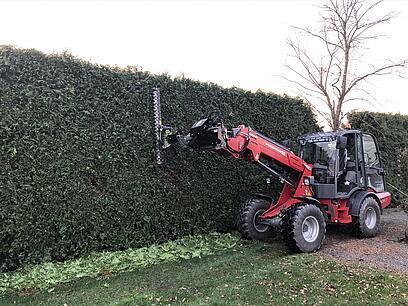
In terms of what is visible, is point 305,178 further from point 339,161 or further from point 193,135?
point 193,135

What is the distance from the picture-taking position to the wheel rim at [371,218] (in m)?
7.63

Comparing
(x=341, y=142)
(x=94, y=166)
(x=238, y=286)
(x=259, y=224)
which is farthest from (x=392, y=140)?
(x=94, y=166)

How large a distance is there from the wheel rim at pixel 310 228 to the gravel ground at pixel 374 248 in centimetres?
27

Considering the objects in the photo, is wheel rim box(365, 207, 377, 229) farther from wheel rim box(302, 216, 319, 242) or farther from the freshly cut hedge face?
the freshly cut hedge face

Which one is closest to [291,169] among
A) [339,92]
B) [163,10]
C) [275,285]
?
[275,285]

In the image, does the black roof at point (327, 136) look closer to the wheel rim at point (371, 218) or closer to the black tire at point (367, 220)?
the black tire at point (367, 220)

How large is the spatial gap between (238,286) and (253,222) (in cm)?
260

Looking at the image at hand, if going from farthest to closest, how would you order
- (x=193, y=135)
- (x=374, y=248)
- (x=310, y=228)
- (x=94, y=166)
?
(x=374, y=248) < (x=310, y=228) < (x=94, y=166) < (x=193, y=135)

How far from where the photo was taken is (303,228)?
6.51 m

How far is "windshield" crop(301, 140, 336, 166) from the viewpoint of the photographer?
24.6 feet

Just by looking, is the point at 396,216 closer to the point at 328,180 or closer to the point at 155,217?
the point at 328,180

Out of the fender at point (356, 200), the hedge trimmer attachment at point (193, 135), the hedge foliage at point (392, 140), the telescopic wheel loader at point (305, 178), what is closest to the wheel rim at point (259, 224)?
the telescopic wheel loader at point (305, 178)

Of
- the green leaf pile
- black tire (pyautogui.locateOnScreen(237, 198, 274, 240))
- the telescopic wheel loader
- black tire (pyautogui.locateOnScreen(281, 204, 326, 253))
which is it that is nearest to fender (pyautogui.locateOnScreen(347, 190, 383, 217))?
the telescopic wheel loader

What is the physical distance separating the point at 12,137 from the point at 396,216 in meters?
8.97
